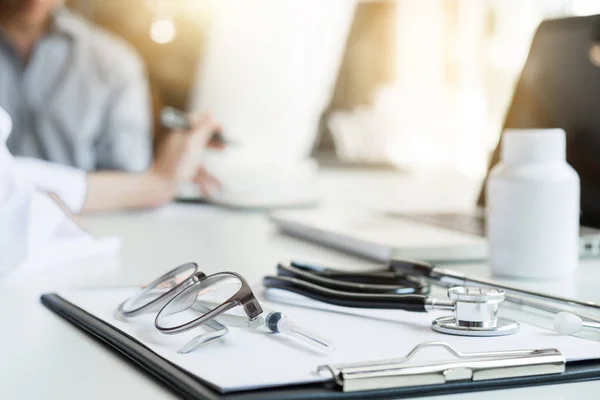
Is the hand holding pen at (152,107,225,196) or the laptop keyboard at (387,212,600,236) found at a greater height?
the hand holding pen at (152,107,225,196)

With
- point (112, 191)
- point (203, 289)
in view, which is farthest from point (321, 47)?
point (203, 289)

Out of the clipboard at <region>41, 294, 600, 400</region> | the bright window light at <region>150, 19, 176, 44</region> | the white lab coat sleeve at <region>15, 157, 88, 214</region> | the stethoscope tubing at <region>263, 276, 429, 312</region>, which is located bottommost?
the clipboard at <region>41, 294, 600, 400</region>

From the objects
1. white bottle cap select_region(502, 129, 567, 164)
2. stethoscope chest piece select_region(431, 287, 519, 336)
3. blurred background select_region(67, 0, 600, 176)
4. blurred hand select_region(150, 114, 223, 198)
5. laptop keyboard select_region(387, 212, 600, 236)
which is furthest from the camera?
blurred background select_region(67, 0, 600, 176)

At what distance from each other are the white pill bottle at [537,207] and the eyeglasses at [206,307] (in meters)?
0.32

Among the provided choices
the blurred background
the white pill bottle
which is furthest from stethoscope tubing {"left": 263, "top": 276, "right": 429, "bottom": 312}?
the blurred background

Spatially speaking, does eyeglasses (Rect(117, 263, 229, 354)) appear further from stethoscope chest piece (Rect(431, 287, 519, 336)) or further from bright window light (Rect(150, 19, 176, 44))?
bright window light (Rect(150, 19, 176, 44))

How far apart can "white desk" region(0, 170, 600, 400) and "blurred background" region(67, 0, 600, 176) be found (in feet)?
1.81

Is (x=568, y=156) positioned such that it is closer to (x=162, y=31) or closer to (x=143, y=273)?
(x=143, y=273)

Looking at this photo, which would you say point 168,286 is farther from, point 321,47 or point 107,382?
point 321,47

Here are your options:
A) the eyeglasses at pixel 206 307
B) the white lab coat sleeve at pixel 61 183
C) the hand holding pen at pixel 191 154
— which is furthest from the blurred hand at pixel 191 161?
the eyeglasses at pixel 206 307

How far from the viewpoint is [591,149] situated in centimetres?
95

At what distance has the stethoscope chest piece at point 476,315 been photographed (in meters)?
0.52

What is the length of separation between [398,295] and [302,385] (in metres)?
0.17

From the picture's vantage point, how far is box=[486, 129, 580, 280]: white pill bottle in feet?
2.46
